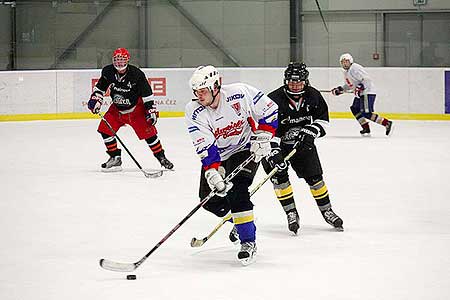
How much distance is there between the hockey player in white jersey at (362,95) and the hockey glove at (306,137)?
5.91 m

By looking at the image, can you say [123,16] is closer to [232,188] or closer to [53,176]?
[53,176]

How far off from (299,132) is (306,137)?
52 millimetres

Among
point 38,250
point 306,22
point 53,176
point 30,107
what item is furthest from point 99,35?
point 38,250

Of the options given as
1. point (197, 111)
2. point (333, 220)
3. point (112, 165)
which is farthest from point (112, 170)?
point (197, 111)

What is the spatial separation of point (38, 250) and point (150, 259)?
2.17ft

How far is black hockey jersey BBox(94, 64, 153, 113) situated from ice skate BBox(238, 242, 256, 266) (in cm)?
377

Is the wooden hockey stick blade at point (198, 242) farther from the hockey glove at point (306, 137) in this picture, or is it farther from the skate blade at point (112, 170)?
the skate blade at point (112, 170)

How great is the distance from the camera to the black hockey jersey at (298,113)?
5.57 meters

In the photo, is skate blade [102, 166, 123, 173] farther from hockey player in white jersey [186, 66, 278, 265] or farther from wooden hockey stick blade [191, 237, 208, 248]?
hockey player in white jersey [186, 66, 278, 265]

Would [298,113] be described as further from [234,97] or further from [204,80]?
[204,80]

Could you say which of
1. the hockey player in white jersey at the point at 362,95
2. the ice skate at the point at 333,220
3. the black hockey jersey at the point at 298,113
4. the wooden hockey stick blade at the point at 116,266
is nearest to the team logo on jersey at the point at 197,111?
the wooden hockey stick blade at the point at 116,266

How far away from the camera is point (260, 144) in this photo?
4.84 metres

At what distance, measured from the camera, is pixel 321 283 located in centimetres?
439

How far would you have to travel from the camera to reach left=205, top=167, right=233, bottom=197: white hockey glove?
4637 mm
